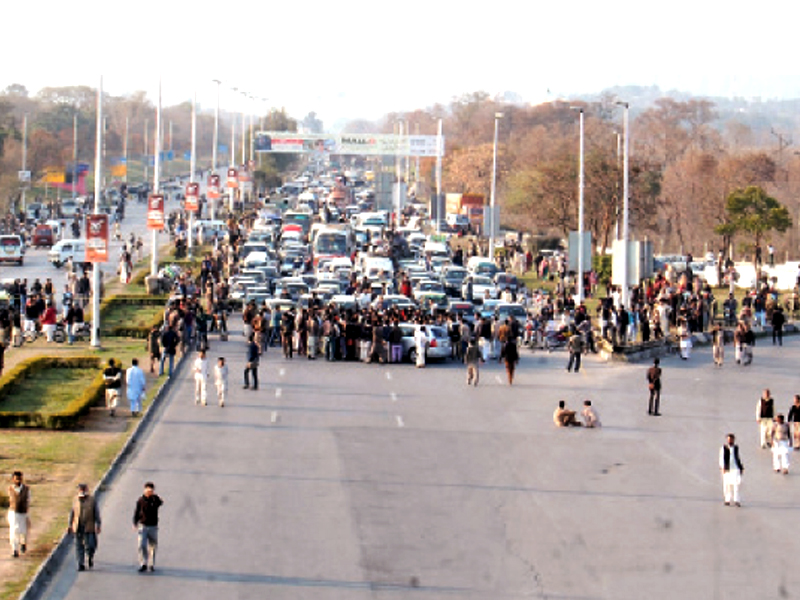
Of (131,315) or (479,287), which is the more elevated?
(479,287)

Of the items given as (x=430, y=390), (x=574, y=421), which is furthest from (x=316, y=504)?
(x=430, y=390)

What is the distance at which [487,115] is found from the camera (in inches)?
7830

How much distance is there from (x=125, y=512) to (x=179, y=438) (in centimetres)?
625

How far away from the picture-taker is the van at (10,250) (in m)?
67.1

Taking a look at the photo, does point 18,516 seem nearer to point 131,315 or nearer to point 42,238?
point 131,315

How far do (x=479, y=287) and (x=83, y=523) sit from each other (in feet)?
130

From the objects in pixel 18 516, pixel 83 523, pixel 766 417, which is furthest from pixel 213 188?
pixel 83 523

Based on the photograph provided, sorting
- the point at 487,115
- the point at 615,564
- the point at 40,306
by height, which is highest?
the point at 487,115

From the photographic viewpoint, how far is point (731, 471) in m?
24.2

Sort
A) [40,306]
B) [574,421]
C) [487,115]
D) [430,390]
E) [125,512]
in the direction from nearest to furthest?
[125,512]
[574,421]
[430,390]
[40,306]
[487,115]

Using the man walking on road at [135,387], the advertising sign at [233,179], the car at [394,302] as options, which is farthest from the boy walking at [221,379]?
the advertising sign at [233,179]

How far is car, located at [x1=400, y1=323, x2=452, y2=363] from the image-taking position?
136 feet

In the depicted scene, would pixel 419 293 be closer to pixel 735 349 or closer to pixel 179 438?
pixel 735 349

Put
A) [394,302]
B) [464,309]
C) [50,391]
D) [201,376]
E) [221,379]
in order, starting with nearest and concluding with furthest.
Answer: [221,379] → [201,376] → [50,391] → [464,309] → [394,302]
